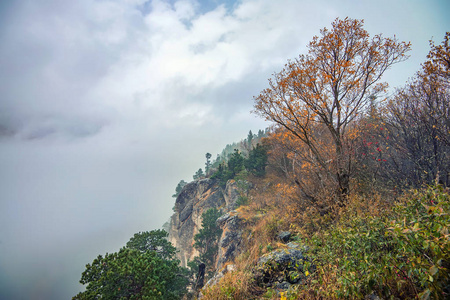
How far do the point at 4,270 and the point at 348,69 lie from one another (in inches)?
11786

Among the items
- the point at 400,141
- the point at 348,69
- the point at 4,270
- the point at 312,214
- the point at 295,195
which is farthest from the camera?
the point at 4,270

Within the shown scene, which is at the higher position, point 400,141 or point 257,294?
point 400,141

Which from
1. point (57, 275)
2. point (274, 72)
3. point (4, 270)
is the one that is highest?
point (274, 72)

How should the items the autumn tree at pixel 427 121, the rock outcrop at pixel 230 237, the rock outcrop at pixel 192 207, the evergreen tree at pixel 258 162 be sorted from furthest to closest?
the rock outcrop at pixel 192 207
the evergreen tree at pixel 258 162
the rock outcrop at pixel 230 237
the autumn tree at pixel 427 121

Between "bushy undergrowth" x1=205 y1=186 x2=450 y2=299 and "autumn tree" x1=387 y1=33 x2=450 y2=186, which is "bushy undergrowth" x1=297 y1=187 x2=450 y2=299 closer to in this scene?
"bushy undergrowth" x1=205 y1=186 x2=450 y2=299

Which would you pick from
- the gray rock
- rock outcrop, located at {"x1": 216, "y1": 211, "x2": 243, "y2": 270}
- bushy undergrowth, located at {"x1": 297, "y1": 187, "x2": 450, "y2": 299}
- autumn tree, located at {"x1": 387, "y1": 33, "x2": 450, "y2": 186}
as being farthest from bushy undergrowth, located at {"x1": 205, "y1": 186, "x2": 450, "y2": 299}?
rock outcrop, located at {"x1": 216, "y1": 211, "x2": 243, "y2": 270}

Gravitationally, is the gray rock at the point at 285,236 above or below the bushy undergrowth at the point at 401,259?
below

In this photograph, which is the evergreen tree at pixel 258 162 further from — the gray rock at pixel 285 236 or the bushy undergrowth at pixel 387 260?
the bushy undergrowth at pixel 387 260

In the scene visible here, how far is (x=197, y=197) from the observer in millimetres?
42469

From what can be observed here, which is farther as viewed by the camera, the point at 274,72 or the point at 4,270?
the point at 4,270

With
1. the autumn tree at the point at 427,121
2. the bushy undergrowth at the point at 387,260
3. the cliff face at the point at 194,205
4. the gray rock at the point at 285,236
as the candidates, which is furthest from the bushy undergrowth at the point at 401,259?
the cliff face at the point at 194,205

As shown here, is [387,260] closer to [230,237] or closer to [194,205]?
[230,237]

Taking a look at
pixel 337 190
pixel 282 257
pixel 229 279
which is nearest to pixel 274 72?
pixel 337 190

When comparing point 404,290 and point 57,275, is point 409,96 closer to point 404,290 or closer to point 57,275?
point 404,290
